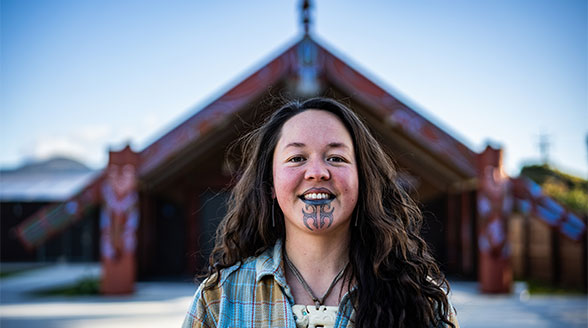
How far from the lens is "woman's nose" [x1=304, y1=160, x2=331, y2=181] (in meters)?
1.62

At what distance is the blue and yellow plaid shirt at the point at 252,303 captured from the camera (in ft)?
5.30

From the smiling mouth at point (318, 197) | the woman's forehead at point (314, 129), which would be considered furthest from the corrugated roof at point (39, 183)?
the smiling mouth at point (318, 197)

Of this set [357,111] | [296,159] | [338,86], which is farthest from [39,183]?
[296,159]

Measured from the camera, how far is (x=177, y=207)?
12.3 m

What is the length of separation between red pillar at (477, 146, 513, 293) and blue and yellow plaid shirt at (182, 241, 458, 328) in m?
7.21

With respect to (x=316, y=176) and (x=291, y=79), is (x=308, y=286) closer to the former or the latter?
(x=316, y=176)

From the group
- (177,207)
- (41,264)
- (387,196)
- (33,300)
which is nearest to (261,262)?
(387,196)

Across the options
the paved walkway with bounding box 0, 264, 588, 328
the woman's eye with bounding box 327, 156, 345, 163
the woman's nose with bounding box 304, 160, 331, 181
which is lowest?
the paved walkway with bounding box 0, 264, 588, 328

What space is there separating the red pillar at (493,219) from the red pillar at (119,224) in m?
5.98

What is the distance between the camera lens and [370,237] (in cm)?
179

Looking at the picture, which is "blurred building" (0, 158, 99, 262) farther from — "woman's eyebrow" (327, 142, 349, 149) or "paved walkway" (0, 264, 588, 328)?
"woman's eyebrow" (327, 142, 349, 149)

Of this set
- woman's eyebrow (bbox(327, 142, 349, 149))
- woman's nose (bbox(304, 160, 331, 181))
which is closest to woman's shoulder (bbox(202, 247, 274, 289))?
woman's nose (bbox(304, 160, 331, 181))

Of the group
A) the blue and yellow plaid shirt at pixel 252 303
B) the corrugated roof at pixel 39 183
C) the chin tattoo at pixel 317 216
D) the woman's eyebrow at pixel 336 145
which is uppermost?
the corrugated roof at pixel 39 183

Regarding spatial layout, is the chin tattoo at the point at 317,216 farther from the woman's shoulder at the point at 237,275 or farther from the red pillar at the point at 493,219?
the red pillar at the point at 493,219
